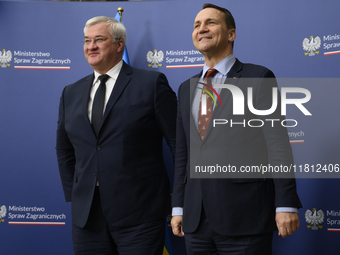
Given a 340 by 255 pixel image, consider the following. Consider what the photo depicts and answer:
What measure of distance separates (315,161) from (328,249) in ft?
2.18

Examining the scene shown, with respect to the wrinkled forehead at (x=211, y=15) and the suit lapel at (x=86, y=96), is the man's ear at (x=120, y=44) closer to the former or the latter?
the suit lapel at (x=86, y=96)

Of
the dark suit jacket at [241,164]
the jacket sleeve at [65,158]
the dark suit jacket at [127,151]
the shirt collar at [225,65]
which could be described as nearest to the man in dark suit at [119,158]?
the dark suit jacket at [127,151]

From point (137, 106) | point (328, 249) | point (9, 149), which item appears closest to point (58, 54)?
point (9, 149)

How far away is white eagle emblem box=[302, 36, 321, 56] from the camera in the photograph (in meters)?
2.70

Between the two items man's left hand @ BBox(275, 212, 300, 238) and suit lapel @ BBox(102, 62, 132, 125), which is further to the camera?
suit lapel @ BBox(102, 62, 132, 125)

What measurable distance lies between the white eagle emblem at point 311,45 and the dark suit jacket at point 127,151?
1.27 meters

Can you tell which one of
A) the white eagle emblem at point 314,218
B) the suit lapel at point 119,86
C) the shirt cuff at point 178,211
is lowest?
the white eagle emblem at point 314,218

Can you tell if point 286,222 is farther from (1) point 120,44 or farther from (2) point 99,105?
(1) point 120,44

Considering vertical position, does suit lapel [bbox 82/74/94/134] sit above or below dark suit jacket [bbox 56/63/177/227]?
→ above

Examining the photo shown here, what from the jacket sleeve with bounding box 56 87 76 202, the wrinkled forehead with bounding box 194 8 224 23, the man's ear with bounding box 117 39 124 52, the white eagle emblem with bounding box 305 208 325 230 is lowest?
the white eagle emblem with bounding box 305 208 325 230

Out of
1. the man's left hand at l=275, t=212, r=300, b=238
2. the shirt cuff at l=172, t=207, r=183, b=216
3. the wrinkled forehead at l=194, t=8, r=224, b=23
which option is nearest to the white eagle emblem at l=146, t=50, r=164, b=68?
the wrinkled forehead at l=194, t=8, r=224, b=23

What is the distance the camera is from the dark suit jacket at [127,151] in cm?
196

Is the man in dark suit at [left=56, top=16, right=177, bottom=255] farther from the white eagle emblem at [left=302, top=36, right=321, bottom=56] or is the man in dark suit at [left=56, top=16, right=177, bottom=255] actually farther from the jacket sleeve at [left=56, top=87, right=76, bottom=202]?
the white eagle emblem at [left=302, top=36, right=321, bottom=56]

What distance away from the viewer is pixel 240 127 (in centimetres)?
164
